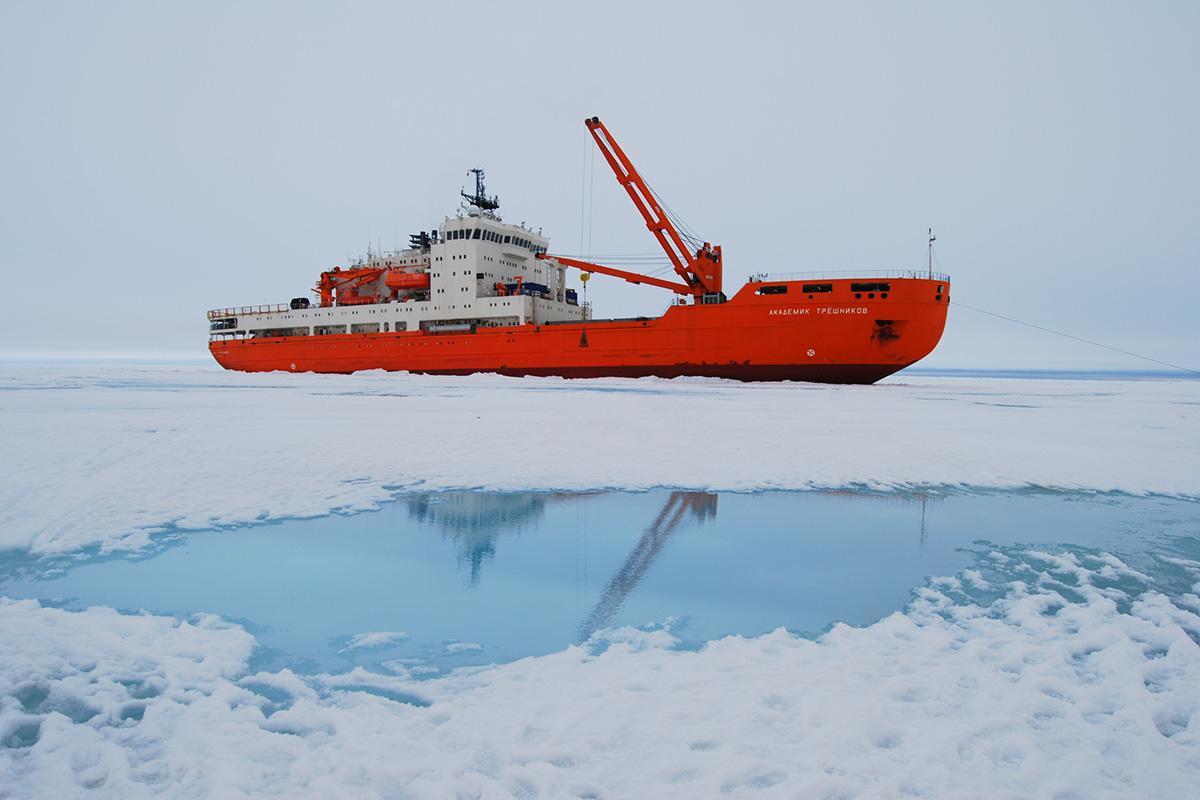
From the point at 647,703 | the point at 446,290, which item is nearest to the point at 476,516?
the point at 647,703

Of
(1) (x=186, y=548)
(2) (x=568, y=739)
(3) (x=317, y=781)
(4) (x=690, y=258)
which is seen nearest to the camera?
(3) (x=317, y=781)

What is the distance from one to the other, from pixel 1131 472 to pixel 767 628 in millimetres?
6060

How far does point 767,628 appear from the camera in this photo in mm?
2828

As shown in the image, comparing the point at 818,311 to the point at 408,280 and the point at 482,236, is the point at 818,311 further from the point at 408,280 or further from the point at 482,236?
the point at 408,280

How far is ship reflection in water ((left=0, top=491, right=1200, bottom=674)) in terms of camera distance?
2.79 m

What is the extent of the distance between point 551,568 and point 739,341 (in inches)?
734

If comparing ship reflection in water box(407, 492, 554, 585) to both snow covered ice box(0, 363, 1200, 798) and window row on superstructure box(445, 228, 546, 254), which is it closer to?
snow covered ice box(0, 363, 1200, 798)

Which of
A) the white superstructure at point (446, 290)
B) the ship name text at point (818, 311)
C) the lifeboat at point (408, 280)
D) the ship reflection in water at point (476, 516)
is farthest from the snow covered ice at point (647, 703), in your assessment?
the lifeboat at point (408, 280)

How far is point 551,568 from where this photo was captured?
11.9ft

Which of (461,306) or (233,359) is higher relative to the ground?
(461,306)

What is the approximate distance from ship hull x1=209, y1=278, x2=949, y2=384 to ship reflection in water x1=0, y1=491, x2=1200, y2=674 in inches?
603

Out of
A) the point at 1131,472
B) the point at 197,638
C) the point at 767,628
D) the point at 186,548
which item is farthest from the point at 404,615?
the point at 1131,472

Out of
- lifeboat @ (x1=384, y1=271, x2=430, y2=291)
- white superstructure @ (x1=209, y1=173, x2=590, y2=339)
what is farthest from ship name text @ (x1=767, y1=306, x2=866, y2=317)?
lifeboat @ (x1=384, y1=271, x2=430, y2=291)

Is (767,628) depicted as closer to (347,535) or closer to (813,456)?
(347,535)
